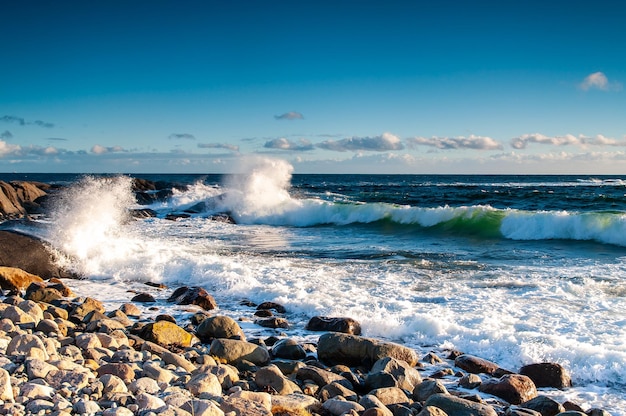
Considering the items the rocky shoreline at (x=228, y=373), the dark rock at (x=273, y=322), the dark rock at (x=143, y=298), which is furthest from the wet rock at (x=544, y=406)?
the dark rock at (x=143, y=298)

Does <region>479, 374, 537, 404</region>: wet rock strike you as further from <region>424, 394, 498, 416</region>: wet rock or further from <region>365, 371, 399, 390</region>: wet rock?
<region>365, 371, 399, 390</region>: wet rock

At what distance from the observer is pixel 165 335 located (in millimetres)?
6152

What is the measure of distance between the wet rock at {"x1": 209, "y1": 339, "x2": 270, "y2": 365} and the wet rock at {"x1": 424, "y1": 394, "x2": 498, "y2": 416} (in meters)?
1.97

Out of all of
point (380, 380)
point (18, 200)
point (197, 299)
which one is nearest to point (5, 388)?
point (380, 380)

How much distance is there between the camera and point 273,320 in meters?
7.42

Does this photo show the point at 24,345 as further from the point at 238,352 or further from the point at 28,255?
the point at 28,255

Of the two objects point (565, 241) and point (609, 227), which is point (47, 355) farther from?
point (609, 227)

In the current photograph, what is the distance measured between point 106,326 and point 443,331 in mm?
4220

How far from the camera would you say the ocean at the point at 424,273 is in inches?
255

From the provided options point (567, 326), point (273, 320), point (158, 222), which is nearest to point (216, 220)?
point (158, 222)

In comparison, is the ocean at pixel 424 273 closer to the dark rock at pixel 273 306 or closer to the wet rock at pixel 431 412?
the dark rock at pixel 273 306

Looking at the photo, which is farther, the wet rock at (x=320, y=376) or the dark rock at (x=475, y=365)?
the dark rock at (x=475, y=365)

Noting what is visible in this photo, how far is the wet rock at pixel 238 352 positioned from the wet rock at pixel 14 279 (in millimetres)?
4724

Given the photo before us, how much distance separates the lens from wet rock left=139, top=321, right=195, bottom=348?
6.07 metres
